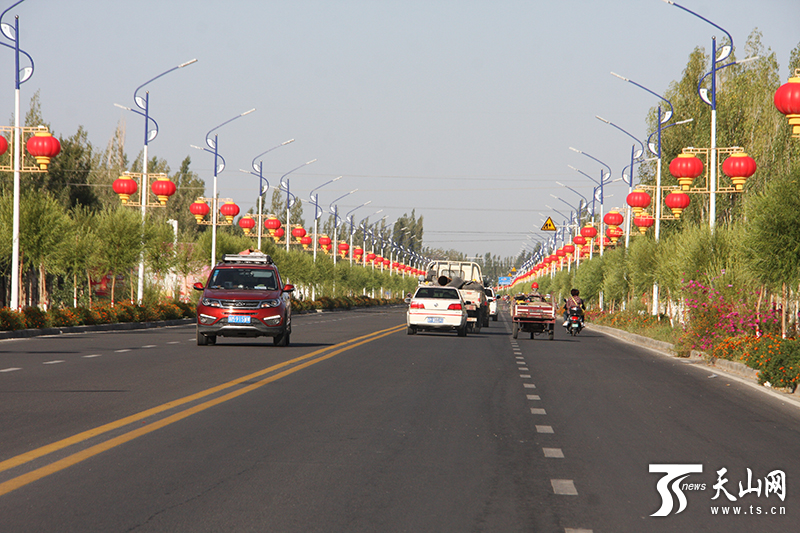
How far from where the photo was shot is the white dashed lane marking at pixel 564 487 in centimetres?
776

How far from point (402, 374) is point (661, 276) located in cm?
1869

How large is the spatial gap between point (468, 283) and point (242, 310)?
22.4 metres

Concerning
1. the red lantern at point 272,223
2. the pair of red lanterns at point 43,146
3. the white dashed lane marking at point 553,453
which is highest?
the pair of red lanterns at point 43,146

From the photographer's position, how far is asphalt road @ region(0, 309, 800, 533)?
22.5ft

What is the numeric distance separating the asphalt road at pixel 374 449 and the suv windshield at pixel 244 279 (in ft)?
22.4

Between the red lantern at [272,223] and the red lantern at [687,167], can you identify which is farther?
the red lantern at [272,223]

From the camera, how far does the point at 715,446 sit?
10289mm

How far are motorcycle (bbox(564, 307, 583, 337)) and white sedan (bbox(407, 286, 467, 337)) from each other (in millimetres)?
7026

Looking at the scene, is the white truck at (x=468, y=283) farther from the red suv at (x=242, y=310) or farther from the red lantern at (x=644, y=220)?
the red suv at (x=242, y=310)

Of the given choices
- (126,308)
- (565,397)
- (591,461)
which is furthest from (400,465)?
(126,308)

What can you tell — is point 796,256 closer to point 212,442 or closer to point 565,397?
point 565,397

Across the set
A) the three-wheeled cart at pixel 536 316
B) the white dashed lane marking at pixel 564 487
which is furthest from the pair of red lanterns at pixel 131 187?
the white dashed lane marking at pixel 564 487

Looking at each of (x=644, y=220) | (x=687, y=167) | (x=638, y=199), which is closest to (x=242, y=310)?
(x=687, y=167)

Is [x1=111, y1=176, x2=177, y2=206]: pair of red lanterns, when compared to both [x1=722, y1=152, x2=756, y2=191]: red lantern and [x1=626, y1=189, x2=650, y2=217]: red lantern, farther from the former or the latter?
[x1=722, y1=152, x2=756, y2=191]: red lantern
